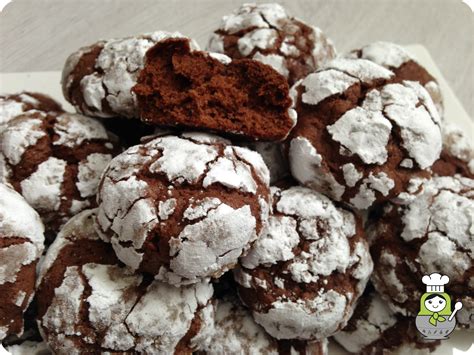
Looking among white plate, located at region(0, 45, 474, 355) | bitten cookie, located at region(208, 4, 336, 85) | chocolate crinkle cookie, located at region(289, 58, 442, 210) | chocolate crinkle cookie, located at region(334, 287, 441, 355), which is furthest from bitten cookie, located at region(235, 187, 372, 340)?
white plate, located at region(0, 45, 474, 355)

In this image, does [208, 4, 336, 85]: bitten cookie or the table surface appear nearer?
[208, 4, 336, 85]: bitten cookie

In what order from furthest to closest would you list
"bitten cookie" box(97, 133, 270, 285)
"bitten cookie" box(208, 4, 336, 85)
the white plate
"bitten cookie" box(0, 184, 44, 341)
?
the white plate
"bitten cookie" box(208, 4, 336, 85)
"bitten cookie" box(0, 184, 44, 341)
"bitten cookie" box(97, 133, 270, 285)

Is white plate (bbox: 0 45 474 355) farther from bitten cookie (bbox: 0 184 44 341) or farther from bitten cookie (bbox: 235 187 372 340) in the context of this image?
bitten cookie (bbox: 235 187 372 340)

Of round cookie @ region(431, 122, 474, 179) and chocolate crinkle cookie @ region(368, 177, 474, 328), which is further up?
chocolate crinkle cookie @ region(368, 177, 474, 328)

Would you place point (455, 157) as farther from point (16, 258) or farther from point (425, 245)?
point (16, 258)

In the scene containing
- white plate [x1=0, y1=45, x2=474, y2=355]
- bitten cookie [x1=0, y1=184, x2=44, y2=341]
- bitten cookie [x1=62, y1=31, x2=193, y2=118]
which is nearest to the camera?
bitten cookie [x1=0, y1=184, x2=44, y2=341]

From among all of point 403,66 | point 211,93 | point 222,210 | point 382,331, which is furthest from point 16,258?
point 403,66

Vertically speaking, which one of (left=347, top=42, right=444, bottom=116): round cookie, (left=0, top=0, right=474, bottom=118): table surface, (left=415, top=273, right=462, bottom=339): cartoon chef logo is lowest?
(left=0, top=0, right=474, bottom=118): table surface

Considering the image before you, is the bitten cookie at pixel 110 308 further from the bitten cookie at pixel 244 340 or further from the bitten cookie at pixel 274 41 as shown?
the bitten cookie at pixel 274 41
